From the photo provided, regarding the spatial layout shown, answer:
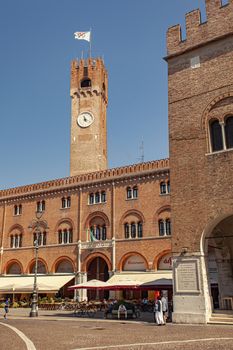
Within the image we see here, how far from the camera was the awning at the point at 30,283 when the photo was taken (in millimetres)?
31172

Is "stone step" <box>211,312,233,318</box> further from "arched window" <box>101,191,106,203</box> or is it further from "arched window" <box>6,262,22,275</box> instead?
"arched window" <box>6,262,22,275</box>

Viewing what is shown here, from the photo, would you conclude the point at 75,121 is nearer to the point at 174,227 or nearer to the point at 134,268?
the point at 134,268

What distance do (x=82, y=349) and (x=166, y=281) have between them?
1423 cm

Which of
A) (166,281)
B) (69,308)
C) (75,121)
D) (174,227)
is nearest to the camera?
(174,227)

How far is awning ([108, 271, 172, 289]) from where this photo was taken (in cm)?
2342

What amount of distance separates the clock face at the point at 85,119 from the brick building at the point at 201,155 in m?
26.9

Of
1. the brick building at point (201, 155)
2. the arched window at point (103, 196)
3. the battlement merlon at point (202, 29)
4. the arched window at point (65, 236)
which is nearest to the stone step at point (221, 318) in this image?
the brick building at point (201, 155)

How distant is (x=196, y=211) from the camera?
54.3ft

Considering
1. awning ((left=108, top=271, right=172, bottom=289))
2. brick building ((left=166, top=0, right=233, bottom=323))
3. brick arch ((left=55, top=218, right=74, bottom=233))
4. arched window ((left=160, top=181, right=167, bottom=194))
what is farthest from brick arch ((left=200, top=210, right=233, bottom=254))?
brick arch ((left=55, top=218, right=74, bottom=233))

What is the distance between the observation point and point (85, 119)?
4600cm

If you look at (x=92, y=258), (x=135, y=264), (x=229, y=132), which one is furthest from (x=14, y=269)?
(x=229, y=132)

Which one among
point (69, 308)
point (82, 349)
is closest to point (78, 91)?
point (69, 308)

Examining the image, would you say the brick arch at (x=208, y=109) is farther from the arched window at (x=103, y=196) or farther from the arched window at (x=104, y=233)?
the arched window at (x=104, y=233)

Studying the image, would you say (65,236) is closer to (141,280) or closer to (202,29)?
(141,280)
